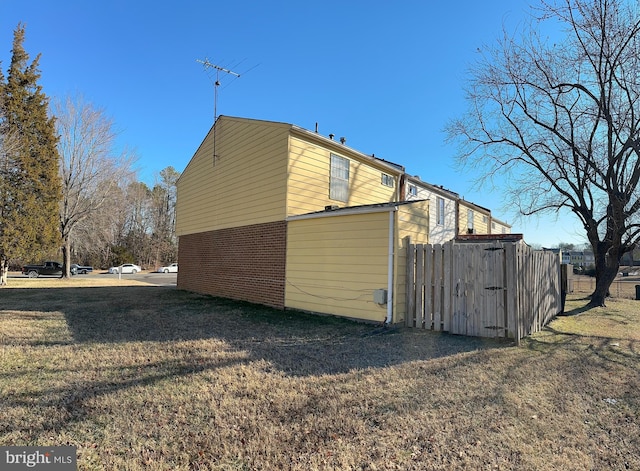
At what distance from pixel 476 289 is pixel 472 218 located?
17.5 metres

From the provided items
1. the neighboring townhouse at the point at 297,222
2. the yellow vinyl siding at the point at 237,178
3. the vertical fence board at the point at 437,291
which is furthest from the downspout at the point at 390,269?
the yellow vinyl siding at the point at 237,178

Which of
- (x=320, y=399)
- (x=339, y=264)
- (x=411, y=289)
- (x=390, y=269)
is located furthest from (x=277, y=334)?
(x=320, y=399)

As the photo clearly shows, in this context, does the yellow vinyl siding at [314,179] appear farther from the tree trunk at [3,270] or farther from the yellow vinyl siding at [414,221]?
the tree trunk at [3,270]

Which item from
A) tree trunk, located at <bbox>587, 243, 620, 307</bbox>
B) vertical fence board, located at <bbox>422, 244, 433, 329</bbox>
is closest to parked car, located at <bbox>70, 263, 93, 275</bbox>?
vertical fence board, located at <bbox>422, 244, 433, 329</bbox>

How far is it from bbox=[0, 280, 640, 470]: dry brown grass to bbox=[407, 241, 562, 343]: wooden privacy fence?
41 centimetres

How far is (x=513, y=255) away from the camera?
6531mm

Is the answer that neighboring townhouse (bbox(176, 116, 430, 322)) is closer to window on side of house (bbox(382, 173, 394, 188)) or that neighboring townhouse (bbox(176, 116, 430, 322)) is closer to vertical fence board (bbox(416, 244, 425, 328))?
window on side of house (bbox(382, 173, 394, 188))

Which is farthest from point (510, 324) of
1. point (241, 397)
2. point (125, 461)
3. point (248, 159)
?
point (248, 159)

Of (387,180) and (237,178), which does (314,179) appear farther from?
(387,180)

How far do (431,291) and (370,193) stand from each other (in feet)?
19.7

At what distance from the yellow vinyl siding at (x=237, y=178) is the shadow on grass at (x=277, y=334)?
10.5 feet

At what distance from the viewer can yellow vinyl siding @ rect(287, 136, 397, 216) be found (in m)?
10.2

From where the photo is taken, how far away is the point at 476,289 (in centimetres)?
690

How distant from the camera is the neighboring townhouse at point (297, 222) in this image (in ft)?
26.5
